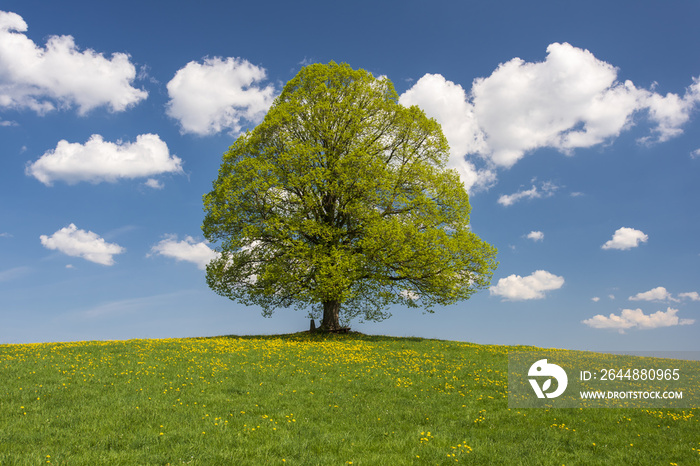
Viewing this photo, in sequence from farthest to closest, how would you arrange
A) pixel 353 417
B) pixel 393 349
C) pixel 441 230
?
pixel 441 230 < pixel 393 349 < pixel 353 417

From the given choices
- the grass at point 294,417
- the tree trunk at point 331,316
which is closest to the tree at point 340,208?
the tree trunk at point 331,316

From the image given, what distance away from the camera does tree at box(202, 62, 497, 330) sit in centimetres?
2727

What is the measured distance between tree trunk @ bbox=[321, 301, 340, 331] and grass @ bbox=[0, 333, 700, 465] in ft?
29.1

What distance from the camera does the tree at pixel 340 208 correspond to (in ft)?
89.5

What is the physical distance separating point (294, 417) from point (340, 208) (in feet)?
59.5

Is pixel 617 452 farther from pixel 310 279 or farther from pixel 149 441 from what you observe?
pixel 310 279

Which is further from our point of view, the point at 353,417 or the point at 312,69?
the point at 312,69

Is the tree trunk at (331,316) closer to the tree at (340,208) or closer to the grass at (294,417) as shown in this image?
the tree at (340,208)

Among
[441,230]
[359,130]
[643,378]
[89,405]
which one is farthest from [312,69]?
[643,378]

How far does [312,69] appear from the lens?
1211 inches

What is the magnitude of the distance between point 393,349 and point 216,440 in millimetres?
15461

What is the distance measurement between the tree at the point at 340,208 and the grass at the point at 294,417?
752 centimetres

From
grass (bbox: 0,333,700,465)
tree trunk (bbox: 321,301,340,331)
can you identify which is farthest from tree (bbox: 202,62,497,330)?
grass (bbox: 0,333,700,465)

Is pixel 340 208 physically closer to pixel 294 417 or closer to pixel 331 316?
pixel 331 316
